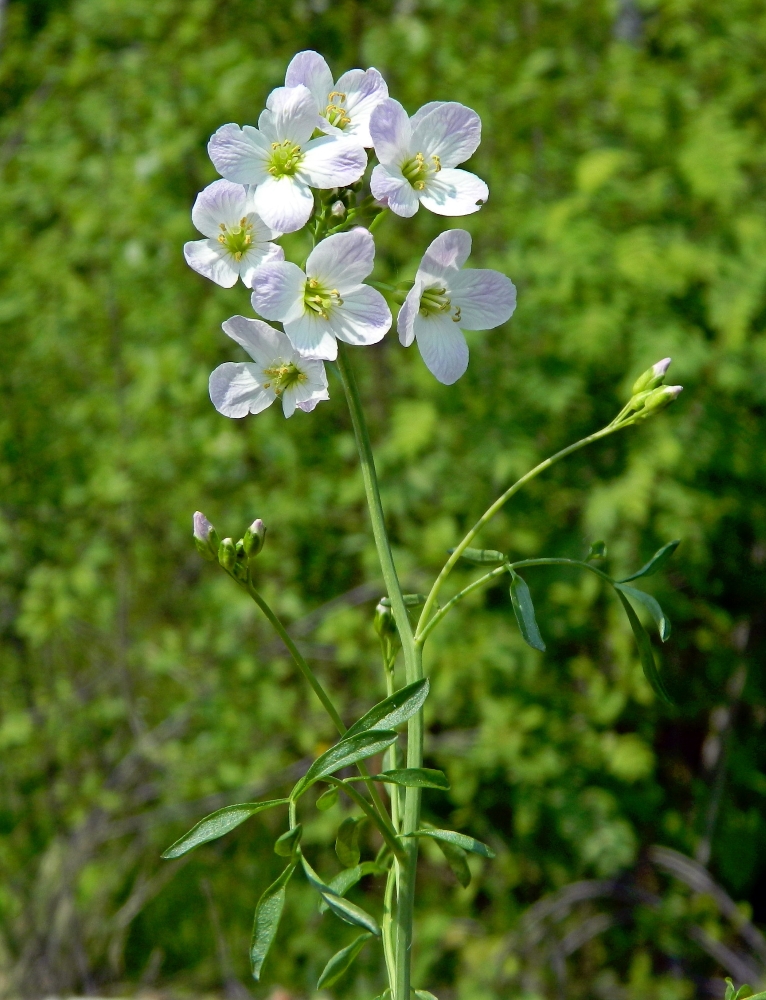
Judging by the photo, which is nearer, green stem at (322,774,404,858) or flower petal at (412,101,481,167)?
green stem at (322,774,404,858)

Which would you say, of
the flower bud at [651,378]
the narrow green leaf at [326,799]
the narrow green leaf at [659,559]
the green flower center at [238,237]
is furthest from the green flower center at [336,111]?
the narrow green leaf at [326,799]

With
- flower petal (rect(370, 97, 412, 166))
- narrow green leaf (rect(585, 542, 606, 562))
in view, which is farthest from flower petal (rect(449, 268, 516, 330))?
narrow green leaf (rect(585, 542, 606, 562))

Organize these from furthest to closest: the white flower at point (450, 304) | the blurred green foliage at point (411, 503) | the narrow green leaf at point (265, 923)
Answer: the blurred green foliage at point (411, 503), the white flower at point (450, 304), the narrow green leaf at point (265, 923)

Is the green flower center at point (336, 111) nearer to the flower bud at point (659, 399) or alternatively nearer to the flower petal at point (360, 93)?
the flower petal at point (360, 93)

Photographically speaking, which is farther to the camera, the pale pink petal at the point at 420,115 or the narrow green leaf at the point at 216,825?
the pale pink petal at the point at 420,115

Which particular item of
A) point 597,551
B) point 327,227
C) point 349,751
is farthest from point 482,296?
point 349,751

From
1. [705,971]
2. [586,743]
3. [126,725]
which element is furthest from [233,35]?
[705,971]

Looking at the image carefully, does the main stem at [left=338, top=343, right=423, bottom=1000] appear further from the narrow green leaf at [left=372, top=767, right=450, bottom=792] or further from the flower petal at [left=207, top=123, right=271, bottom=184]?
the flower petal at [left=207, top=123, right=271, bottom=184]

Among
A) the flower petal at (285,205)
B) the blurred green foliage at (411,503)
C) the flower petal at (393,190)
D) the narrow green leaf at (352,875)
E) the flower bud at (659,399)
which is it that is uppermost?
the flower petal at (285,205)
